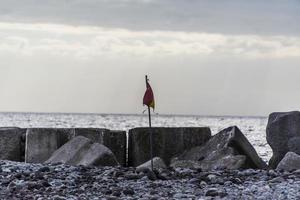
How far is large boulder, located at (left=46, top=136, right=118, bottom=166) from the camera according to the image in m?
15.3

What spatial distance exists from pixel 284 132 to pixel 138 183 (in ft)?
17.5

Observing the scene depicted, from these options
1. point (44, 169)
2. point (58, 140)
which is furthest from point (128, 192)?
point (58, 140)

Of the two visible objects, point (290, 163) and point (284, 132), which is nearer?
point (290, 163)

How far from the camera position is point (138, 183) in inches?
506

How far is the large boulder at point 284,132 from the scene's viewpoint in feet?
56.0

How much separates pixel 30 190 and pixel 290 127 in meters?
6.75

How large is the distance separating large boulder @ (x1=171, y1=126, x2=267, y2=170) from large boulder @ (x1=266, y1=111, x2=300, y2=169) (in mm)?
607

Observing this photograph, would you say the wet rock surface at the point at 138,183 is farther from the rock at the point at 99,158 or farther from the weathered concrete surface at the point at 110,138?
the weathered concrete surface at the point at 110,138

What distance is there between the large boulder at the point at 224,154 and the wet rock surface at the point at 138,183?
1.51m

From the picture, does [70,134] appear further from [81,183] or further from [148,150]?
[81,183]

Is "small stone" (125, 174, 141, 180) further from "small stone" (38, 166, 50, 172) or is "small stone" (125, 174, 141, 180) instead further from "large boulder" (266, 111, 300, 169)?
"large boulder" (266, 111, 300, 169)

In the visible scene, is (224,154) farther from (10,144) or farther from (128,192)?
(10,144)

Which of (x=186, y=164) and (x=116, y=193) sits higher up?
(x=186, y=164)

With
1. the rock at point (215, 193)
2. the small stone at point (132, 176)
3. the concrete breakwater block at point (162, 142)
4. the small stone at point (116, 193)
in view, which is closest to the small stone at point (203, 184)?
the rock at point (215, 193)
